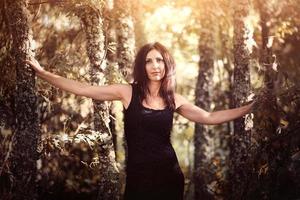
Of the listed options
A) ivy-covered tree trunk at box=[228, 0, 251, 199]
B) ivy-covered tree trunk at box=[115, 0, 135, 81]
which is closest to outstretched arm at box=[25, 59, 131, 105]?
ivy-covered tree trunk at box=[228, 0, 251, 199]

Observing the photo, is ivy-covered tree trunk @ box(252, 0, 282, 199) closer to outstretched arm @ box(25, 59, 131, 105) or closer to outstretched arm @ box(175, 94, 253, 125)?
outstretched arm @ box(175, 94, 253, 125)

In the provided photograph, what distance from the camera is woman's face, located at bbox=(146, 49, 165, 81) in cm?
580

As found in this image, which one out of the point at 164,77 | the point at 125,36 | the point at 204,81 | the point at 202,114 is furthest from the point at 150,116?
the point at 204,81

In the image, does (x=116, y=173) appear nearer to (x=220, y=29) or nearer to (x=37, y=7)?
(x=37, y=7)

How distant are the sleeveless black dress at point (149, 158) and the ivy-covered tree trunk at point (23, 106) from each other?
1.09 metres

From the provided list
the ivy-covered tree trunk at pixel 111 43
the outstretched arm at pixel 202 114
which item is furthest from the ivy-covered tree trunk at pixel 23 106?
the outstretched arm at pixel 202 114

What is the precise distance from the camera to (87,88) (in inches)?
223

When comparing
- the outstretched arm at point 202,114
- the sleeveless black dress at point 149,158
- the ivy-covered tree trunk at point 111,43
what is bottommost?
the sleeveless black dress at point 149,158

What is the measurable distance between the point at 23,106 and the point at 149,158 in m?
1.52

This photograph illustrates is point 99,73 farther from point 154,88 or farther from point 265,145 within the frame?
point 265,145

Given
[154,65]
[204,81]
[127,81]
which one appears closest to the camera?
[154,65]

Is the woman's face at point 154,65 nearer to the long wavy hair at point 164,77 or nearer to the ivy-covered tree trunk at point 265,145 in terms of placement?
the long wavy hair at point 164,77

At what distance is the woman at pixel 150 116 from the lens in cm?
550

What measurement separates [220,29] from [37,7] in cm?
634
